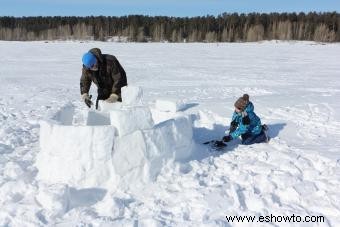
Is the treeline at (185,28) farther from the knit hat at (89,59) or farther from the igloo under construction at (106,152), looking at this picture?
the igloo under construction at (106,152)

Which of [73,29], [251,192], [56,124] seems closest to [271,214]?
[251,192]

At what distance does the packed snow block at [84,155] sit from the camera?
530cm

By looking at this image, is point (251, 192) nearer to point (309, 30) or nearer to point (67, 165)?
point (67, 165)

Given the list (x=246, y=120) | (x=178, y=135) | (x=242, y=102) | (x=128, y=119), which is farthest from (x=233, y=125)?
(x=128, y=119)

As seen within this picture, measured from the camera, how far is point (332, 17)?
51.4 metres

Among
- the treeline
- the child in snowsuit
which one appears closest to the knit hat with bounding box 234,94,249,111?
the child in snowsuit

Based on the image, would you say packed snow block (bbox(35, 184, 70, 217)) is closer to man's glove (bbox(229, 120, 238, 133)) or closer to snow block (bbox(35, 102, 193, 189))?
snow block (bbox(35, 102, 193, 189))

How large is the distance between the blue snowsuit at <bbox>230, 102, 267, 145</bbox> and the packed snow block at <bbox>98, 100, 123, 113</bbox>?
1768 millimetres

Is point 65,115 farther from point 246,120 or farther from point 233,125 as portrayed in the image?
point 246,120

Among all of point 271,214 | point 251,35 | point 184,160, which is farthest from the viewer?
point 251,35

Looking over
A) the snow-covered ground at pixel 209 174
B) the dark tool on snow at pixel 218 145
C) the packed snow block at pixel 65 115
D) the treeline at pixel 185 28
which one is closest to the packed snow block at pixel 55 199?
the snow-covered ground at pixel 209 174

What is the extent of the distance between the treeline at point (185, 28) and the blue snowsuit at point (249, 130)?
39.8m

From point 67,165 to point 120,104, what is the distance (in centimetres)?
196

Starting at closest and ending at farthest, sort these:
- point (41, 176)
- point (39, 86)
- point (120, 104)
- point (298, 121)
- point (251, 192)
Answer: point (251, 192) → point (41, 176) → point (120, 104) → point (298, 121) → point (39, 86)
